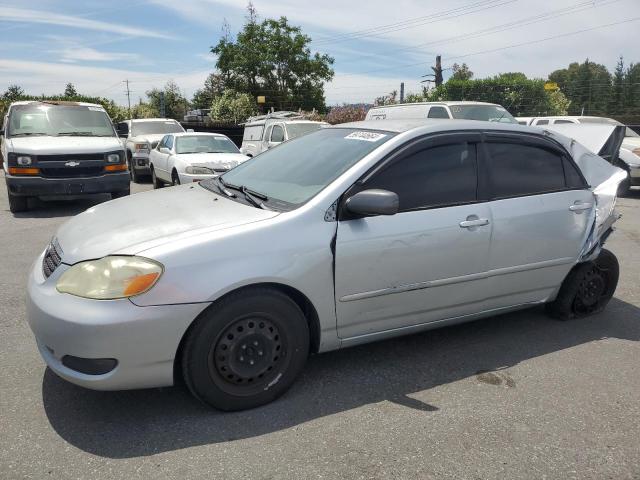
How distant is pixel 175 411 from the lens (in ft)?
9.68

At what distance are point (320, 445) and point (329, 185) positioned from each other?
1437mm

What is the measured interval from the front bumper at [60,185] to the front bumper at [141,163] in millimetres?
5017

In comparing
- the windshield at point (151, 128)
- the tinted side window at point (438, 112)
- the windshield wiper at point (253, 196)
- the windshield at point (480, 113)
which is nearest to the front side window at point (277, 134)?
the windshield at point (151, 128)

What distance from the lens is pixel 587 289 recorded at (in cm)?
441

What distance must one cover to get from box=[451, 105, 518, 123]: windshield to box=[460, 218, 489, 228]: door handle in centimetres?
877

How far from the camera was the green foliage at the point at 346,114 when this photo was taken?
2416 centimetres

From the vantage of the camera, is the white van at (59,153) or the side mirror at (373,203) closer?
the side mirror at (373,203)

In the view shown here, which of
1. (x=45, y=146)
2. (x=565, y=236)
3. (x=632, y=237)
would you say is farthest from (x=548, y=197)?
(x=45, y=146)

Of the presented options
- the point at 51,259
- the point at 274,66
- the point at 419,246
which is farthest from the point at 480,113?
the point at 274,66

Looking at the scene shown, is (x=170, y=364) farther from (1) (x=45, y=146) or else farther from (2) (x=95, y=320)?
(1) (x=45, y=146)

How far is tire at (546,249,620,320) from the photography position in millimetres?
4289

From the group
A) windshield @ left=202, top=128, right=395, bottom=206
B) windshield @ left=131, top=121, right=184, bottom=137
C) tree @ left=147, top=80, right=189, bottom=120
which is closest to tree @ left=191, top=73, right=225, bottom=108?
tree @ left=147, top=80, right=189, bottom=120

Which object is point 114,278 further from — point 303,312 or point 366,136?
point 366,136

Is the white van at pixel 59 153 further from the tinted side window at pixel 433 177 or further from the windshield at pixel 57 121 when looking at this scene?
the tinted side window at pixel 433 177
